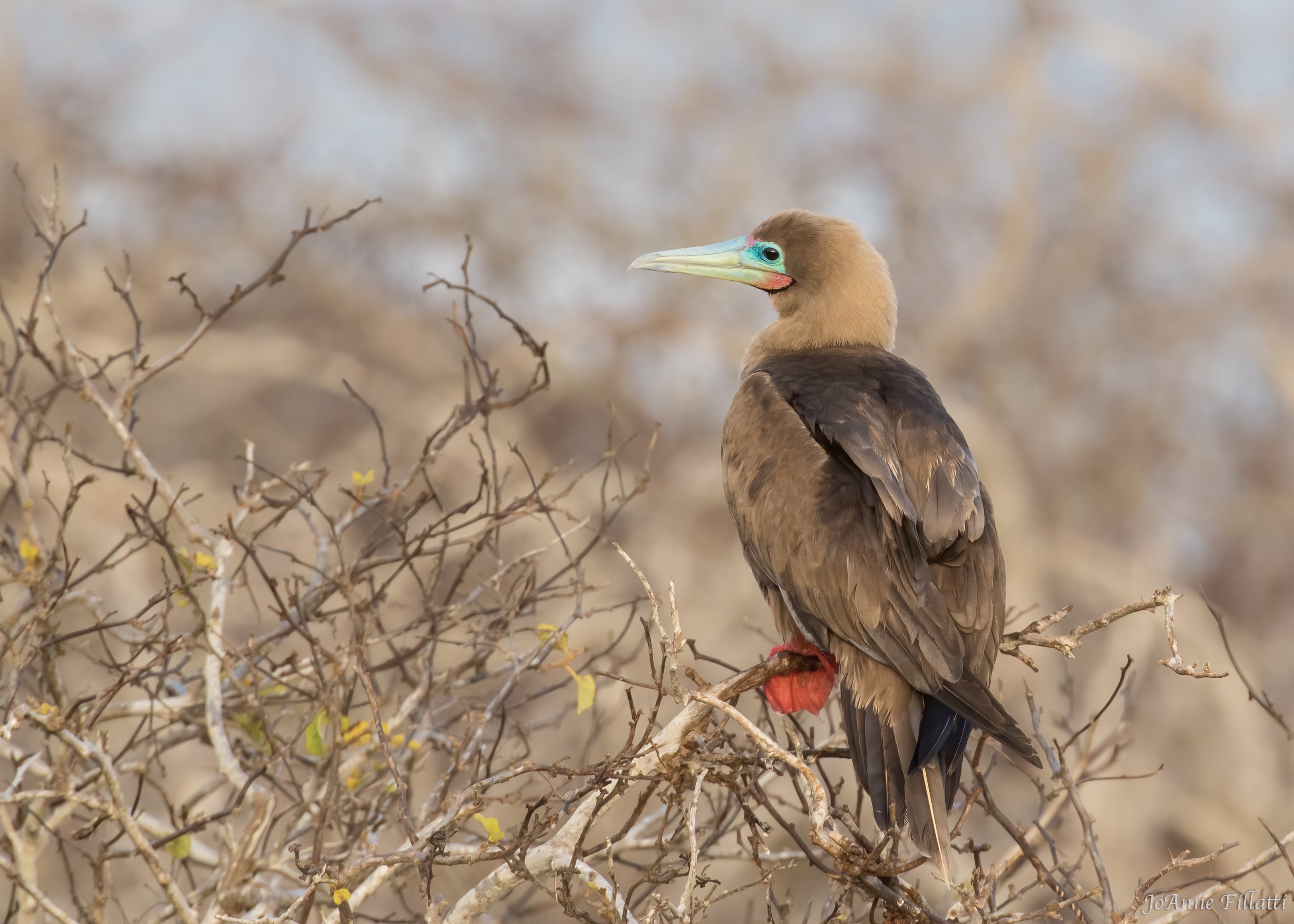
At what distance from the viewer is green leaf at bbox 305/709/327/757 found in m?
3.23

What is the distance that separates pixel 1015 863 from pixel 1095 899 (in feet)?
0.60

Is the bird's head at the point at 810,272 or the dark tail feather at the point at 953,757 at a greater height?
the bird's head at the point at 810,272

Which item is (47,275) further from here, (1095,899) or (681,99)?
(681,99)

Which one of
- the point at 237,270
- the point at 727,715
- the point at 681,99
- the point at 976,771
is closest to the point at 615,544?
the point at 727,715

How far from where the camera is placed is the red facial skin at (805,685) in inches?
137

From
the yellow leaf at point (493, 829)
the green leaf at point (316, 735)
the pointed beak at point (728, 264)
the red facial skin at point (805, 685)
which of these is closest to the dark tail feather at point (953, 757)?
the red facial skin at point (805, 685)

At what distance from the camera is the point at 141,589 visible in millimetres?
7777

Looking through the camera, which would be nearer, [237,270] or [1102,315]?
[237,270]

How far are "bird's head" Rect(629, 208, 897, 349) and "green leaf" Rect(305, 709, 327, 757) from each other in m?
1.99
